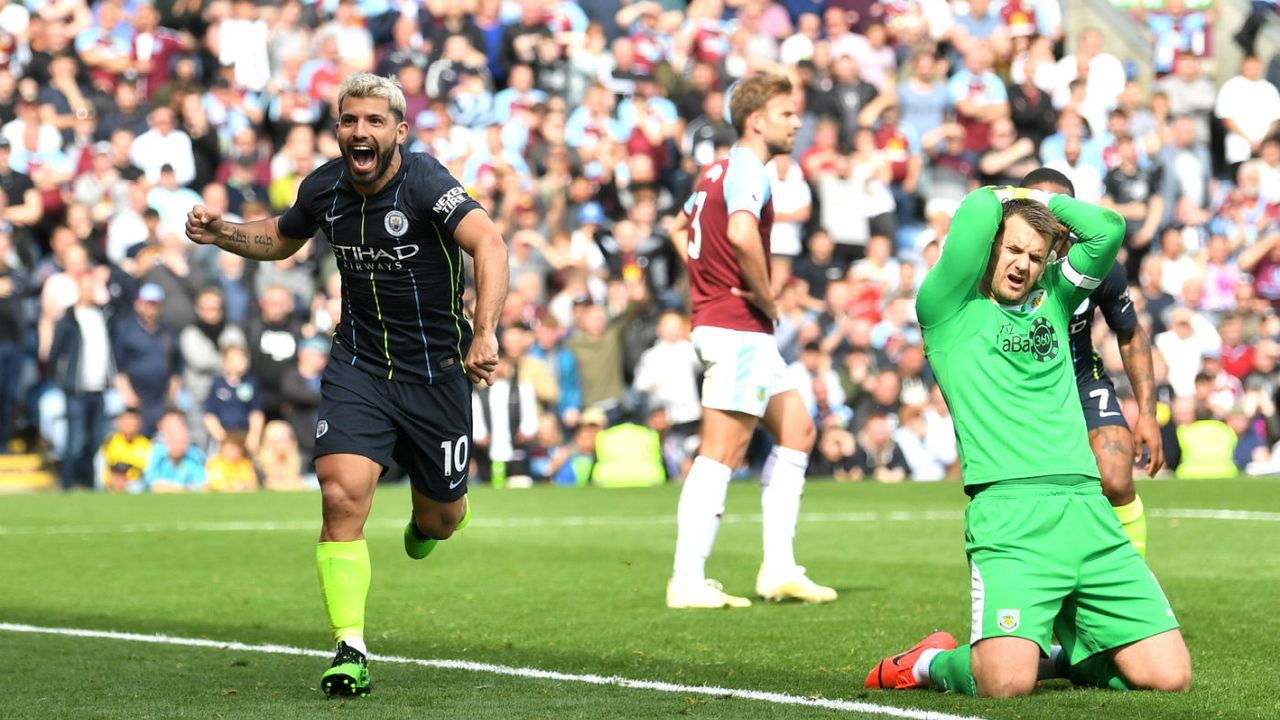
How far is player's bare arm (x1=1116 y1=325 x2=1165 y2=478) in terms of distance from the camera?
8.76 metres

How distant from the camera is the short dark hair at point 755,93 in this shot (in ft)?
35.5

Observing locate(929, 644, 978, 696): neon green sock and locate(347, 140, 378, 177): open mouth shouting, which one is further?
locate(347, 140, 378, 177): open mouth shouting

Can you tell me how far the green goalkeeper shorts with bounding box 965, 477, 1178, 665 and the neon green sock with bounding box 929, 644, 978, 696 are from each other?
12 centimetres

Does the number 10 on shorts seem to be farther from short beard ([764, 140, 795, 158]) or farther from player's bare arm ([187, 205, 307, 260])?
short beard ([764, 140, 795, 158])

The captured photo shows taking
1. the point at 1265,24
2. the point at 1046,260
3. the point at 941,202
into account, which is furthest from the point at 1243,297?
the point at 1046,260

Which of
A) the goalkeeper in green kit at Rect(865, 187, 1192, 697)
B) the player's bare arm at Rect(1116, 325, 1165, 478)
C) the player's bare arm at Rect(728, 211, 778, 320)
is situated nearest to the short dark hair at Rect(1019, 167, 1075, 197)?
the player's bare arm at Rect(1116, 325, 1165, 478)

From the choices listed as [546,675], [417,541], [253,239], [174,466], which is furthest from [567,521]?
[546,675]

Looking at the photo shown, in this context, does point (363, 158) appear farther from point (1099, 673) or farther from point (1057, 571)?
point (1099, 673)

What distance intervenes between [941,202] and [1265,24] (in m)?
6.31

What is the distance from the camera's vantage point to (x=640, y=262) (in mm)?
23203

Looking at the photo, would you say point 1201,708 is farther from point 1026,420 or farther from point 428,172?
point 428,172

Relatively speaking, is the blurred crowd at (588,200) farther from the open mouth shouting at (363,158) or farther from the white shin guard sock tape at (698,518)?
the open mouth shouting at (363,158)

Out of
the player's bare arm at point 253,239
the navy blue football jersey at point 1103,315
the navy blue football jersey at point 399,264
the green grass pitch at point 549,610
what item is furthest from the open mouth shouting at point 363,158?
the navy blue football jersey at point 1103,315

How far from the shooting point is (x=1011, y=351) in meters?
7.63
